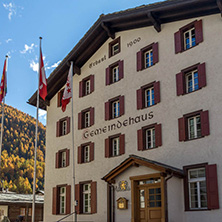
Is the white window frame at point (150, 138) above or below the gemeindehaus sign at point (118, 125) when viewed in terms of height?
below

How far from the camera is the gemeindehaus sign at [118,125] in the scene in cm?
Answer: 2280

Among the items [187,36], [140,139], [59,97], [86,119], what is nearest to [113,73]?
[86,119]

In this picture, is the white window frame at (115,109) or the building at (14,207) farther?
the building at (14,207)

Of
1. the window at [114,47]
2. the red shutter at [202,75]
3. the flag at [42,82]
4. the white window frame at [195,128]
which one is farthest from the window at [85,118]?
the red shutter at [202,75]

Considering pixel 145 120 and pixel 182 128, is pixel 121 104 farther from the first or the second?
pixel 182 128

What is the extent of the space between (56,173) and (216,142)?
1374 cm

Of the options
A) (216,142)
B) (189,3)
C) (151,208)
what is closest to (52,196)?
(151,208)

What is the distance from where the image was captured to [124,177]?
2203cm

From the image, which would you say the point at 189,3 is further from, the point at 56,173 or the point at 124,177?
the point at 56,173

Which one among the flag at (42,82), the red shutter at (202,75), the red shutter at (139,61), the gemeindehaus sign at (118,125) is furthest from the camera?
the red shutter at (139,61)

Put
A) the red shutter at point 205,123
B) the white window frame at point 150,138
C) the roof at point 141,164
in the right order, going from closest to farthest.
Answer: the red shutter at point 205,123 → the roof at point 141,164 → the white window frame at point 150,138

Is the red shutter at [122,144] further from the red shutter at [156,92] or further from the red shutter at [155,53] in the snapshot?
the red shutter at [155,53]

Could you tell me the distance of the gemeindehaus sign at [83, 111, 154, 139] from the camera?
2280cm

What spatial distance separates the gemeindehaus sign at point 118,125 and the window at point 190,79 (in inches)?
95.1
